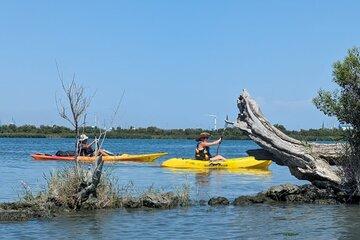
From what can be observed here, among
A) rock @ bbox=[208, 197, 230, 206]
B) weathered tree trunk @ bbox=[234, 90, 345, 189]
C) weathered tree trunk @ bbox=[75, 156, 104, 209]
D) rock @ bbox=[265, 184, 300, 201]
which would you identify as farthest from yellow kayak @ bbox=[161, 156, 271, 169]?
weathered tree trunk @ bbox=[75, 156, 104, 209]

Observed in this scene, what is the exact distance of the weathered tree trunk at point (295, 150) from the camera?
19.7 m

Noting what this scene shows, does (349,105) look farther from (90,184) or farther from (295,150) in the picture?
(90,184)

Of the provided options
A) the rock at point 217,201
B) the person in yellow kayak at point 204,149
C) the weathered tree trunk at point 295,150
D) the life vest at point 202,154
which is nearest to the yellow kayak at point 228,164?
the person in yellow kayak at point 204,149

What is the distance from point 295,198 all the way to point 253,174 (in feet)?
Result: 44.1

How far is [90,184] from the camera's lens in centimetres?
1797

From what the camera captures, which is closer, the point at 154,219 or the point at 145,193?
the point at 154,219

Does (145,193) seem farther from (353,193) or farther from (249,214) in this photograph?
(353,193)

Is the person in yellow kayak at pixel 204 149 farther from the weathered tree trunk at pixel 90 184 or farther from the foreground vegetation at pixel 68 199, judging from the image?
the weathered tree trunk at pixel 90 184

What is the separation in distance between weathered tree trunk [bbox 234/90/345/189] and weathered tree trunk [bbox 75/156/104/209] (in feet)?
15.2

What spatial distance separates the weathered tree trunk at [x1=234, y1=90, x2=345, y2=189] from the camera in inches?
775

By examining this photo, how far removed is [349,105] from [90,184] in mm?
7470

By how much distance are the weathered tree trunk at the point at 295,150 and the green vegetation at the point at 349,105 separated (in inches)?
14.4

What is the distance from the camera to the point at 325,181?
19984 millimetres

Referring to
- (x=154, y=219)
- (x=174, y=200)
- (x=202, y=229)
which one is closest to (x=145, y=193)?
(x=174, y=200)
